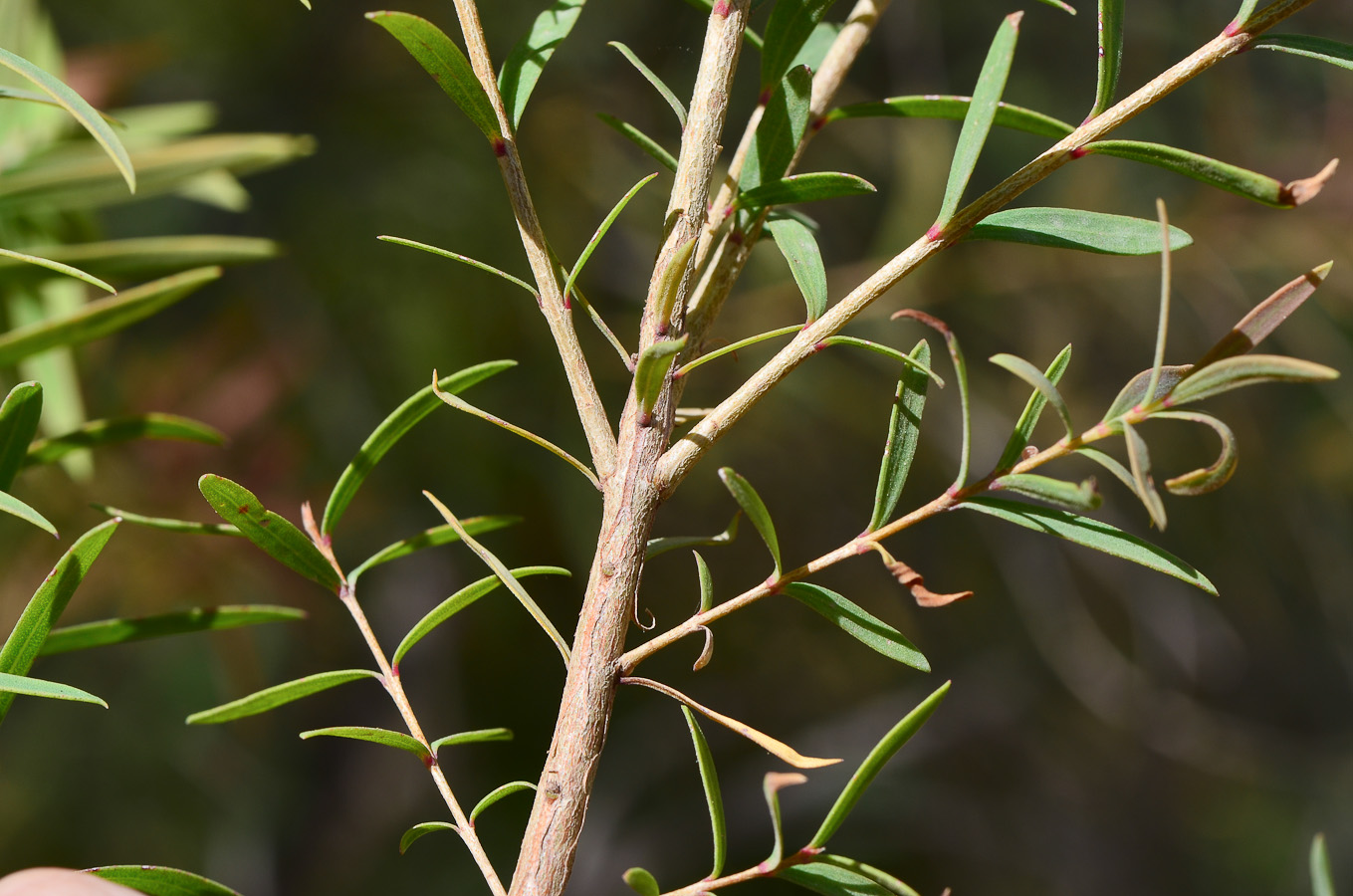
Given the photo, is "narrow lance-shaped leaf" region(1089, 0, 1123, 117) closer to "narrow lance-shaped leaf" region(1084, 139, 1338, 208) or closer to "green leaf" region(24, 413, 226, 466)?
"narrow lance-shaped leaf" region(1084, 139, 1338, 208)

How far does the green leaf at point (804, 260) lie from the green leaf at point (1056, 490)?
4cm

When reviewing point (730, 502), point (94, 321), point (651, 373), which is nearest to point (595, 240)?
point (651, 373)

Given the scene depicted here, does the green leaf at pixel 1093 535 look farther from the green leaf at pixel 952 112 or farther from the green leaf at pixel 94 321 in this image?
the green leaf at pixel 94 321

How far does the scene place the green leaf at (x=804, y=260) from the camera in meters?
0.14

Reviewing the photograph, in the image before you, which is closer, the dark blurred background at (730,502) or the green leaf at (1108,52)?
the green leaf at (1108,52)

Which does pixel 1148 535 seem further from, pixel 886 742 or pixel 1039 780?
pixel 886 742

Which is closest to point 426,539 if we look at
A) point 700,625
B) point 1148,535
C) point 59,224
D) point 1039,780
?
point 700,625

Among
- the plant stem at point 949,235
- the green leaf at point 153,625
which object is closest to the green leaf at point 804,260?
the plant stem at point 949,235

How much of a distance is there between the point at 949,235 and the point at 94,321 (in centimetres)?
18

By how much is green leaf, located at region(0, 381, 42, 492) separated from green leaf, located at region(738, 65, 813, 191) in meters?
0.13

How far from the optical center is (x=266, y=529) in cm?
16

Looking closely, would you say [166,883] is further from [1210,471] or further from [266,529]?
[1210,471]

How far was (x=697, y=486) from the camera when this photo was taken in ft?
2.97

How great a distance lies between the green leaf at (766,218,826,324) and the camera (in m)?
0.14
